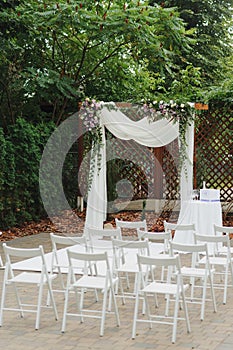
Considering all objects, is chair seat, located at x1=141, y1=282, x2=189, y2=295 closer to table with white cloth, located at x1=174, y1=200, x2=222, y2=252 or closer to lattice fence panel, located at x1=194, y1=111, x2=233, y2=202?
table with white cloth, located at x1=174, y1=200, x2=222, y2=252

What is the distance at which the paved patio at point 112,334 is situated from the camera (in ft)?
17.7

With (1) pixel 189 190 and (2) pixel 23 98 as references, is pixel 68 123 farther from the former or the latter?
(1) pixel 189 190

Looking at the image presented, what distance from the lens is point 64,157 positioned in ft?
45.4

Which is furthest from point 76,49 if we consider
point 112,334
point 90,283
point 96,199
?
point 112,334

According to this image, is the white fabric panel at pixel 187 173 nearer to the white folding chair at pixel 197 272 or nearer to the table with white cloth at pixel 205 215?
the table with white cloth at pixel 205 215

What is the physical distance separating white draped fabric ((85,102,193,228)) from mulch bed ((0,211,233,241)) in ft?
4.82

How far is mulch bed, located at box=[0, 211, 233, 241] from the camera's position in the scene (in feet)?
39.8

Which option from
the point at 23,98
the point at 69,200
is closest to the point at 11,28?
the point at 23,98

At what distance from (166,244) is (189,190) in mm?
3246

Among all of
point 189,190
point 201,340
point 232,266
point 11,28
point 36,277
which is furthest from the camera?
point 11,28

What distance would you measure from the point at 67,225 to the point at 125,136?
236 cm

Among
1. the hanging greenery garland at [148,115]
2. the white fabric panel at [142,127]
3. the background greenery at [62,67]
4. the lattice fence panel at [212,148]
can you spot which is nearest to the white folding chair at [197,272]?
the hanging greenery garland at [148,115]

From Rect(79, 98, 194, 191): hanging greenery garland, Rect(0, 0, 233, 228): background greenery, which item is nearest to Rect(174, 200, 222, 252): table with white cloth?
Rect(79, 98, 194, 191): hanging greenery garland

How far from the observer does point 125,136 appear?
11594 millimetres
